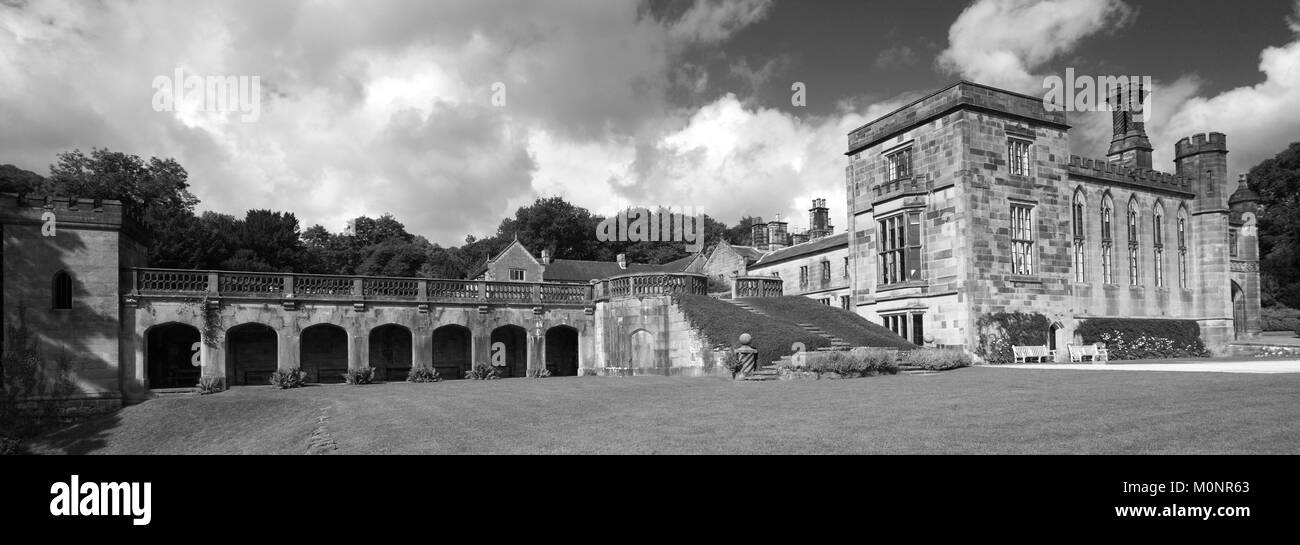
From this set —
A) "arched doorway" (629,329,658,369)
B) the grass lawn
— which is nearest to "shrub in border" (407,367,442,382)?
"arched doorway" (629,329,658,369)

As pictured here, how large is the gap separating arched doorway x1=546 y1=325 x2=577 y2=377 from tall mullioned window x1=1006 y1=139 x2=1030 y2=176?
21791mm

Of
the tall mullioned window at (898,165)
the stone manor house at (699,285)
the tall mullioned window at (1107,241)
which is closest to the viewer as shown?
the stone manor house at (699,285)

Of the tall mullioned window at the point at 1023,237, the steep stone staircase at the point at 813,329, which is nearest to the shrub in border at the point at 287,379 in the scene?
the steep stone staircase at the point at 813,329

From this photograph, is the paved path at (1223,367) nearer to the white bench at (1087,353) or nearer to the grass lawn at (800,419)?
the grass lawn at (800,419)

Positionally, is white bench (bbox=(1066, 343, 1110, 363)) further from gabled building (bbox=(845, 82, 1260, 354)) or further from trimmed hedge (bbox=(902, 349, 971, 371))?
trimmed hedge (bbox=(902, 349, 971, 371))

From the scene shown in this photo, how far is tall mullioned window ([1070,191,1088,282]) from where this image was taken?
32.6 m

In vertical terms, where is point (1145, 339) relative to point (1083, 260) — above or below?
below

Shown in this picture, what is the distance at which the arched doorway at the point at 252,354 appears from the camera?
32.6 meters

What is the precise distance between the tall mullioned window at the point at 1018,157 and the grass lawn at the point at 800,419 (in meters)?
14.1

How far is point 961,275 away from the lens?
97.2 feet
